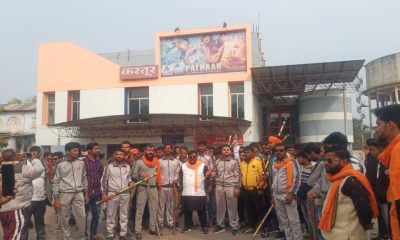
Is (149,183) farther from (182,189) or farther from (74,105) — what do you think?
(74,105)

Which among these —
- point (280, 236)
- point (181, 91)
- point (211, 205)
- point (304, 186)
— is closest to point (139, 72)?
point (181, 91)

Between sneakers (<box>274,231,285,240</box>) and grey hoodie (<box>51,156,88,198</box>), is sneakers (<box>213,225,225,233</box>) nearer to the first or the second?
sneakers (<box>274,231,285,240</box>)

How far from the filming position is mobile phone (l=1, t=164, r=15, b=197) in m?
3.66

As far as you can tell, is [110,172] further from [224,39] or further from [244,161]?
[224,39]

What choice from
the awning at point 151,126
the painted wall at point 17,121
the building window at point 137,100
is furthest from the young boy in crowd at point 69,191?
the painted wall at point 17,121

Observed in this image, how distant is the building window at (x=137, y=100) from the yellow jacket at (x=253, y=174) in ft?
41.2

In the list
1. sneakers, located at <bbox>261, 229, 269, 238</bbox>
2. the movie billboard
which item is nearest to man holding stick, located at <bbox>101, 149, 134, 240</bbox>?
sneakers, located at <bbox>261, 229, 269, 238</bbox>

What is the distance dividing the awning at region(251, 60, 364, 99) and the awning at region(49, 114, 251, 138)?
8.89 feet

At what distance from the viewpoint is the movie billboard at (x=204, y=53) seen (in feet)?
59.5

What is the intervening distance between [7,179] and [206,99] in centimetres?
1550

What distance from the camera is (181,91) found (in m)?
18.9

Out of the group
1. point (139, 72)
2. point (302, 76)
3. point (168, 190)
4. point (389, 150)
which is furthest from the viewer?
point (139, 72)

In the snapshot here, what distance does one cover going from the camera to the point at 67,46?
816 inches

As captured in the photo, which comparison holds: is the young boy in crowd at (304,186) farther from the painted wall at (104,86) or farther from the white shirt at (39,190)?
the painted wall at (104,86)
